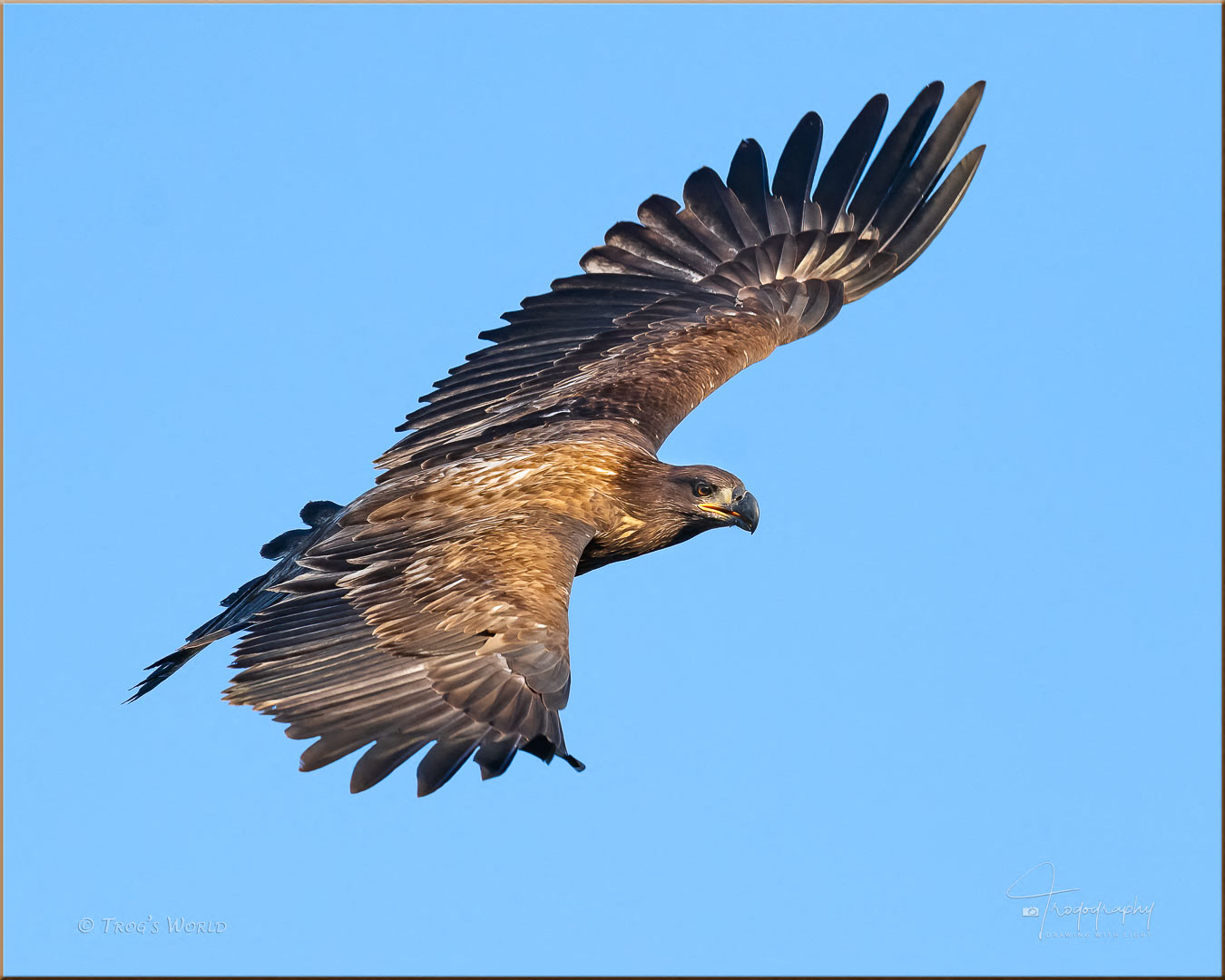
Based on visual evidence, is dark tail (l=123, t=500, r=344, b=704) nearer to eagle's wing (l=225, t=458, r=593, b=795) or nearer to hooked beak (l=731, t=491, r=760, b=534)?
eagle's wing (l=225, t=458, r=593, b=795)

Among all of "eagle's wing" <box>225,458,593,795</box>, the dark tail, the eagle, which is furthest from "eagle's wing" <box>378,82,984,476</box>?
"eagle's wing" <box>225,458,593,795</box>

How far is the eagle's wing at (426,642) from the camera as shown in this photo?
7.78 meters

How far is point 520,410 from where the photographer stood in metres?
11.1

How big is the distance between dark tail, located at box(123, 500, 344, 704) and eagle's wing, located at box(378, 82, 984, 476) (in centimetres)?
95

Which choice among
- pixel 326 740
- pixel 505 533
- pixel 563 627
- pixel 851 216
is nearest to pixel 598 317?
pixel 851 216

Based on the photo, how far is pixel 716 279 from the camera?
12414 millimetres

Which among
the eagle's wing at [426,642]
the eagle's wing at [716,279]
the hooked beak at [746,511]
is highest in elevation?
the eagle's wing at [716,279]

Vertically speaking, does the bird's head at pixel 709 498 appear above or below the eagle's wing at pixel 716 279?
below

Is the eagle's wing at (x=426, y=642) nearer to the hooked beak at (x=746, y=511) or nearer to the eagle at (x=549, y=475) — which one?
the eagle at (x=549, y=475)

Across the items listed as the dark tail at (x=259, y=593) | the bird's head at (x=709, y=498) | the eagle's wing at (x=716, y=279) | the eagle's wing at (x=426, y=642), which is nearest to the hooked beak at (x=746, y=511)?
the bird's head at (x=709, y=498)

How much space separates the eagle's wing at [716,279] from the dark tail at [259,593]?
95cm

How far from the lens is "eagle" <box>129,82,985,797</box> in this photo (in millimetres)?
8055

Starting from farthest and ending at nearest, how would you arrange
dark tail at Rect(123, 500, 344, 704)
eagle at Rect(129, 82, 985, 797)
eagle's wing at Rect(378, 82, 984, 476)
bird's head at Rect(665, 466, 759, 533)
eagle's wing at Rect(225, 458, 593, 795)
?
eagle's wing at Rect(378, 82, 984, 476) < bird's head at Rect(665, 466, 759, 533) < dark tail at Rect(123, 500, 344, 704) < eagle at Rect(129, 82, 985, 797) < eagle's wing at Rect(225, 458, 593, 795)

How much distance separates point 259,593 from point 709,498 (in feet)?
9.36
